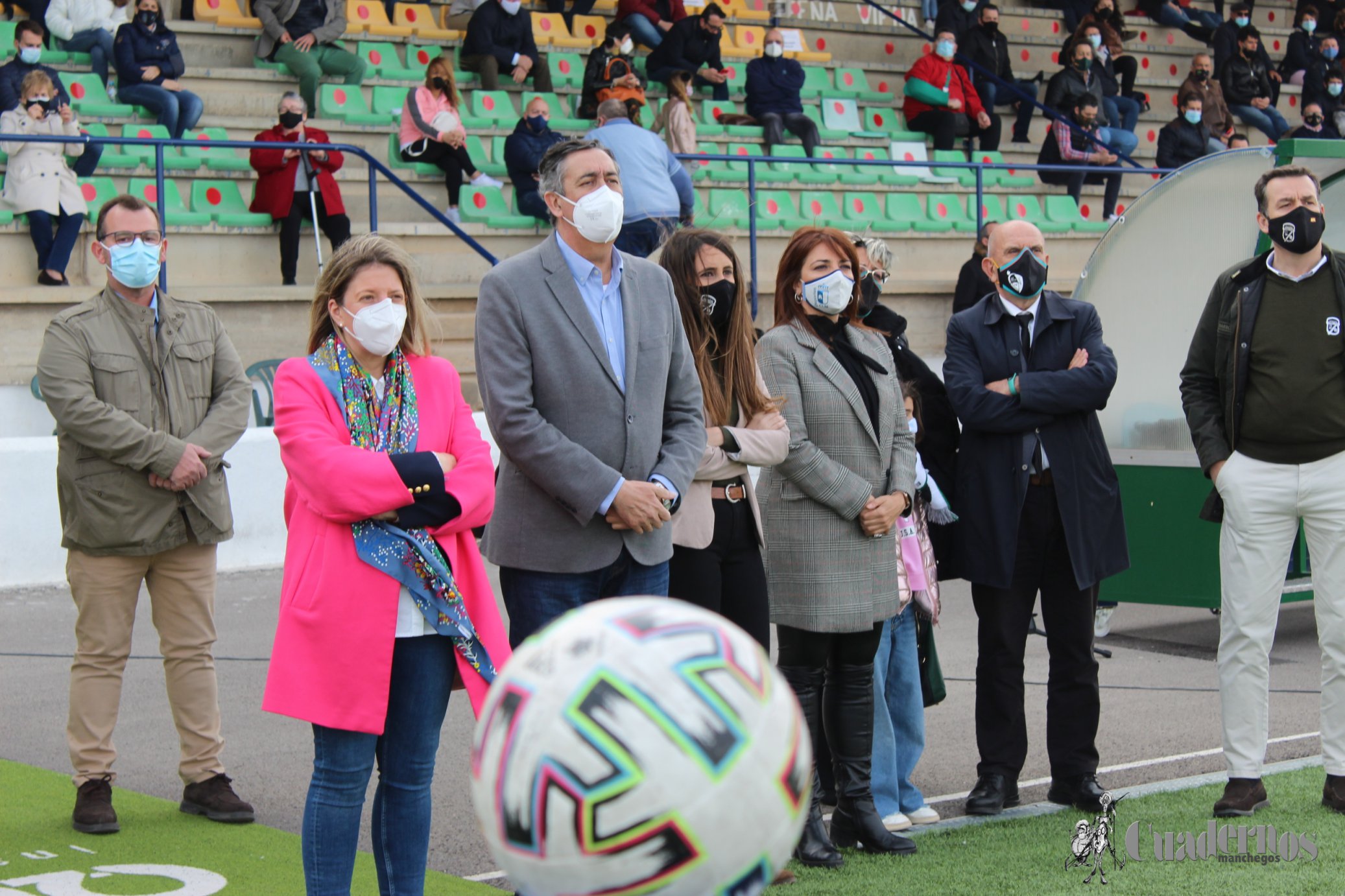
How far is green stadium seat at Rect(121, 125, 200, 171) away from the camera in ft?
40.2

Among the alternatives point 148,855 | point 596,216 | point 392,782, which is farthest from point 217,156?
point 392,782

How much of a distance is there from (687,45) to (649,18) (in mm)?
831

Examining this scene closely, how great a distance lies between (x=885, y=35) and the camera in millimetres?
19797

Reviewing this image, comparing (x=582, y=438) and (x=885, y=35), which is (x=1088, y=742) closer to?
(x=582, y=438)

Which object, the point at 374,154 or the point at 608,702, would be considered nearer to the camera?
the point at 608,702

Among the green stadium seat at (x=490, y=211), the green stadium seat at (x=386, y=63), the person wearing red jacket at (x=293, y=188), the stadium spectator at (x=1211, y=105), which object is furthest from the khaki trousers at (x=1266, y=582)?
the stadium spectator at (x=1211, y=105)

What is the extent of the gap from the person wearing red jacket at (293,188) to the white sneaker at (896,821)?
7.94m

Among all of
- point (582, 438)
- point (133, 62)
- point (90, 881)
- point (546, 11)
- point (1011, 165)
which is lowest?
point (90, 881)

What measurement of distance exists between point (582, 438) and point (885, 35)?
55.6 feet

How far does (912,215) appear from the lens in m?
16.0

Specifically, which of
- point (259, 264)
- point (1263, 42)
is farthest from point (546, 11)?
point (1263, 42)

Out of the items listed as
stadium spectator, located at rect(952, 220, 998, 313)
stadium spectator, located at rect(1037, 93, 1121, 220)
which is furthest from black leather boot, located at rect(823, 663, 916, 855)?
stadium spectator, located at rect(1037, 93, 1121, 220)

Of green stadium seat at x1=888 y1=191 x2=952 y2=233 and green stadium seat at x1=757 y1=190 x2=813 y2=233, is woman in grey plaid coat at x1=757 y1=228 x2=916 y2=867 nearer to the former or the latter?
green stadium seat at x1=757 y1=190 x2=813 y2=233

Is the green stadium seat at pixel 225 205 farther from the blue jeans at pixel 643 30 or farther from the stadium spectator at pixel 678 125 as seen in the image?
the blue jeans at pixel 643 30
